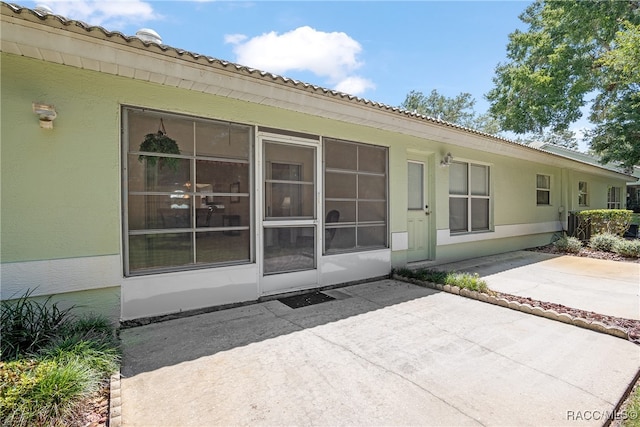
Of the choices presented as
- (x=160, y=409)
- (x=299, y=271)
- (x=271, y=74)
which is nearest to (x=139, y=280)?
(x=160, y=409)

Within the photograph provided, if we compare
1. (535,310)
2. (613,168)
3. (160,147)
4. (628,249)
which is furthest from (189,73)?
(613,168)

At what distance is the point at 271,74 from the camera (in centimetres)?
415

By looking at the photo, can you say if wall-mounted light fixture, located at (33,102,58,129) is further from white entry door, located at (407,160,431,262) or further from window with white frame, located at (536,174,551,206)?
window with white frame, located at (536,174,551,206)

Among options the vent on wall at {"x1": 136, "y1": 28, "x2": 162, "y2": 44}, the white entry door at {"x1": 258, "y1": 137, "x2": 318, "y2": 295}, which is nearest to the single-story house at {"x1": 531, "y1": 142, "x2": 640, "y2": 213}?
the white entry door at {"x1": 258, "y1": 137, "x2": 318, "y2": 295}

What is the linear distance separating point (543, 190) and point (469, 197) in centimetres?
496

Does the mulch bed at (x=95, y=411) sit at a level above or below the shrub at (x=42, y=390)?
below

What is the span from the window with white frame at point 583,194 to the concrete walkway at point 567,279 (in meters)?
6.36

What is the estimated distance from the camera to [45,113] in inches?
125

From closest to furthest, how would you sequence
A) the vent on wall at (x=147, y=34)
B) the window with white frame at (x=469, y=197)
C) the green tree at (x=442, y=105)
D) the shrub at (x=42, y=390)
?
the shrub at (x=42, y=390), the vent on wall at (x=147, y=34), the window with white frame at (x=469, y=197), the green tree at (x=442, y=105)

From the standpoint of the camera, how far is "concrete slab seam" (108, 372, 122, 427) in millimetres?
2078

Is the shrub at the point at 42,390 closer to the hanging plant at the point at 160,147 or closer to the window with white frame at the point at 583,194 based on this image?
the hanging plant at the point at 160,147

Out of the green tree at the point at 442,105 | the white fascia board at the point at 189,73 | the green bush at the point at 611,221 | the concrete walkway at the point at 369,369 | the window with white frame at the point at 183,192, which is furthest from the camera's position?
the green tree at the point at 442,105

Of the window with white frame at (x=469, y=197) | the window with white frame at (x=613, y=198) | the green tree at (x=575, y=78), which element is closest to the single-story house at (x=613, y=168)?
the window with white frame at (x=613, y=198)

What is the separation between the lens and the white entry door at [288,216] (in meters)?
4.88
